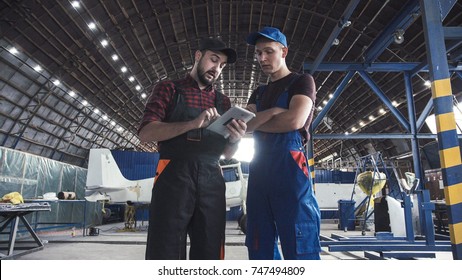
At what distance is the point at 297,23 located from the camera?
14.6 metres

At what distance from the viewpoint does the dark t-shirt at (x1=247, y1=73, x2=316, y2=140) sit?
5.99ft

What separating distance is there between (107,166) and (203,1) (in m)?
8.62

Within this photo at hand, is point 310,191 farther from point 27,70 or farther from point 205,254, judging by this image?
point 27,70

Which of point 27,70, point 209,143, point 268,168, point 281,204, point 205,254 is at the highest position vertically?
point 27,70

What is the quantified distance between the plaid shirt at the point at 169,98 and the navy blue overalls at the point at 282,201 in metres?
0.45

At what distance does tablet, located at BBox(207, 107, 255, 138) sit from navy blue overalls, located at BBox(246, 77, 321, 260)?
31 cm

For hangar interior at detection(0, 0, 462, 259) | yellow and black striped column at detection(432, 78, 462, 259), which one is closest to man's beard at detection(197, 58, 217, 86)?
yellow and black striped column at detection(432, 78, 462, 259)

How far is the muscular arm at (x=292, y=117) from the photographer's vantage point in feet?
5.63

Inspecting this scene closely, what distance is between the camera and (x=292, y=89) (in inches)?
73.7

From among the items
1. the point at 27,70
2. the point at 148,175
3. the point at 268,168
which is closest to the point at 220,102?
the point at 268,168

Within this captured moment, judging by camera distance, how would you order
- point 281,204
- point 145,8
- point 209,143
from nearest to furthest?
point 281,204 < point 209,143 < point 145,8

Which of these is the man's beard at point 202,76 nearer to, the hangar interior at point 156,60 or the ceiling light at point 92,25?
the hangar interior at point 156,60

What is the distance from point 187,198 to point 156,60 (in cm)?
1670

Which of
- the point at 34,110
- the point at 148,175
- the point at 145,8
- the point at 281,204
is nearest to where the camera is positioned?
the point at 281,204
